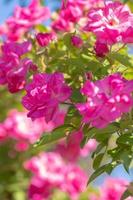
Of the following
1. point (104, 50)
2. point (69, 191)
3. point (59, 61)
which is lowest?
point (69, 191)

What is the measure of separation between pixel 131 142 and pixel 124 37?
253mm

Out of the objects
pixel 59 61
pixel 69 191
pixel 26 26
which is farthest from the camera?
pixel 69 191

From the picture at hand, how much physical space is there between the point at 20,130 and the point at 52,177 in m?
0.62

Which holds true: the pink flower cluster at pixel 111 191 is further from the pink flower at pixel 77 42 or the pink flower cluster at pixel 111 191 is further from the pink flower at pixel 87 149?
the pink flower at pixel 77 42

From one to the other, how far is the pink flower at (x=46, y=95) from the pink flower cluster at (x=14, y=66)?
0.20 m

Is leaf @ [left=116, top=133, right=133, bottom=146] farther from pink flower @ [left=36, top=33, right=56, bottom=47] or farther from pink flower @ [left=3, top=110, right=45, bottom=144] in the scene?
pink flower @ [left=3, top=110, right=45, bottom=144]

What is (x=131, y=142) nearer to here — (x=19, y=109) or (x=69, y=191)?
(x=69, y=191)

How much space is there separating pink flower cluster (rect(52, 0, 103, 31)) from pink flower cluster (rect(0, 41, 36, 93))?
1.03 feet

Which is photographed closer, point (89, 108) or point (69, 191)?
point (89, 108)

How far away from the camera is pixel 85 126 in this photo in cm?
158

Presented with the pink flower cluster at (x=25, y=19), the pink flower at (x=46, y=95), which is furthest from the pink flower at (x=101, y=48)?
the pink flower cluster at (x=25, y=19)

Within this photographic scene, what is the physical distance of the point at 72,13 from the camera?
2.19 meters

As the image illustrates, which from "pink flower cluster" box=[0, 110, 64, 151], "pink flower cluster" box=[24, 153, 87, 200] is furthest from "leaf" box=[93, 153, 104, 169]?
"pink flower cluster" box=[0, 110, 64, 151]

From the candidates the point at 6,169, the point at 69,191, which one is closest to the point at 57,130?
the point at 69,191
